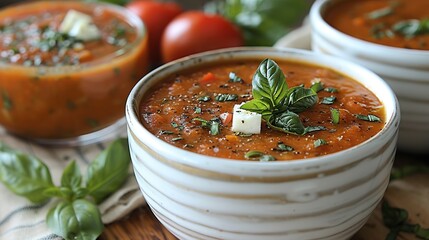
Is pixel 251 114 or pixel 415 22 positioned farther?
pixel 415 22

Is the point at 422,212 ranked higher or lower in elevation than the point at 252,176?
lower

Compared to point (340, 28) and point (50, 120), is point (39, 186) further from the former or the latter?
point (340, 28)

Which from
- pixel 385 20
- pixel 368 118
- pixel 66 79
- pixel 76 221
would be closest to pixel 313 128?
pixel 368 118

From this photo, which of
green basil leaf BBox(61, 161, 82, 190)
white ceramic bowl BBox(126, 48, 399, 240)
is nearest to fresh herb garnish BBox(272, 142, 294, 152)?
white ceramic bowl BBox(126, 48, 399, 240)

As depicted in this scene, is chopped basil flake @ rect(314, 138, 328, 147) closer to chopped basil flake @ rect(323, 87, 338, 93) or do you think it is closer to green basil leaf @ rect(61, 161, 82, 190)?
chopped basil flake @ rect(323, 87, 338, 93)

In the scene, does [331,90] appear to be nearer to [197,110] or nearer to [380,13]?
[197,110]

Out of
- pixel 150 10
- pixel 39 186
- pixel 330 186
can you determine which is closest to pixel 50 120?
pixel 39 186

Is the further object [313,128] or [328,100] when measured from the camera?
[328,100]

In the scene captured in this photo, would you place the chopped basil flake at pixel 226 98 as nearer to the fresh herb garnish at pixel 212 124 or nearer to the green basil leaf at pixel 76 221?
the fresh herb garnish at pixel 212 124
